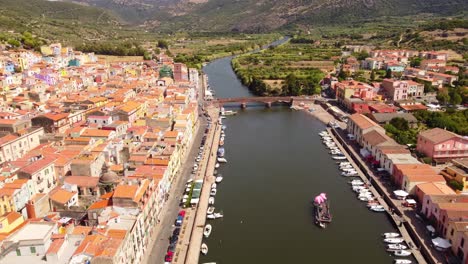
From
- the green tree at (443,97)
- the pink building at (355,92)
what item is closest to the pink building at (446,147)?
the pink building at (355,92)

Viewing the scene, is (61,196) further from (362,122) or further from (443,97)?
(443,97)

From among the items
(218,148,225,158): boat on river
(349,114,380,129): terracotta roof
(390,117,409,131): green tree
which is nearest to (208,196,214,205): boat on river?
(218,148,225,158): boat on river

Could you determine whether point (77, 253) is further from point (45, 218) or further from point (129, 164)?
point (129, 164)

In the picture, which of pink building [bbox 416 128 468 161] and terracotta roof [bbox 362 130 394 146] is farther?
terracotta roof [bbox 362 130 394 146]

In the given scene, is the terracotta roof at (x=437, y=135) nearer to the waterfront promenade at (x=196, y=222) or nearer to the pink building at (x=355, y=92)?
the waterfront promenade at (x=196, y=222)

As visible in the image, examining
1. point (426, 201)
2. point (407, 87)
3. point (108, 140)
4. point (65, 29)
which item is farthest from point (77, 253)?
point (65, 29)

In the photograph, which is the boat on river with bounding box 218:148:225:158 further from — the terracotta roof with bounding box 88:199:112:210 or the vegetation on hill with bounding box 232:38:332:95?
the vegetation on hill with bounding box 232:38:332:95
